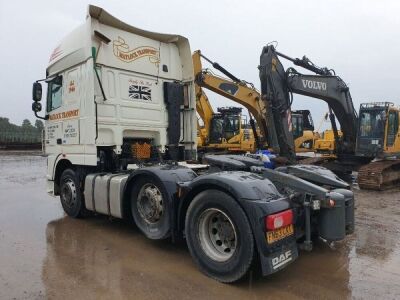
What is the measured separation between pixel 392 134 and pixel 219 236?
10794mm

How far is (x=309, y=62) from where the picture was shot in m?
13.1

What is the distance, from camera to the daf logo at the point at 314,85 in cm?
1275

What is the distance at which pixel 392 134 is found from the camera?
41.9 ft

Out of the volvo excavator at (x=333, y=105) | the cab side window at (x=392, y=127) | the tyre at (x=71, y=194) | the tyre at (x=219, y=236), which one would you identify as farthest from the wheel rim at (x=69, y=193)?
the cab side window at (x=392, y=127)

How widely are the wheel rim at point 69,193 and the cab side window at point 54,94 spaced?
148cm

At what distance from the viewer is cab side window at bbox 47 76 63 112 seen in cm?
705

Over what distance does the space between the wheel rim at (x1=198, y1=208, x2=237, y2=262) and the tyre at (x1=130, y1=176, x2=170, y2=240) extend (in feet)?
2.27

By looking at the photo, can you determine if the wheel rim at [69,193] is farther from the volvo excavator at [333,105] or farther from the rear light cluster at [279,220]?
the volvo excavator at [333,105]

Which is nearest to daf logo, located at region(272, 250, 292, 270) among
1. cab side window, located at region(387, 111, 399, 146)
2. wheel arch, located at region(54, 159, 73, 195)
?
wheel arch, located at region(54, 159, 73, 195)

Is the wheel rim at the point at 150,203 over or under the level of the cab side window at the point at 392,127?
under

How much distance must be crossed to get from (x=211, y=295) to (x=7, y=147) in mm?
33084

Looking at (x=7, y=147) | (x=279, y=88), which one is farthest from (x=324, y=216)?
(x=7, y=147)

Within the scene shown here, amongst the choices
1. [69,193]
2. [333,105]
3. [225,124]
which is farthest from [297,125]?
[69,193]

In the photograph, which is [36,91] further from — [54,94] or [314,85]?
[314,85]
